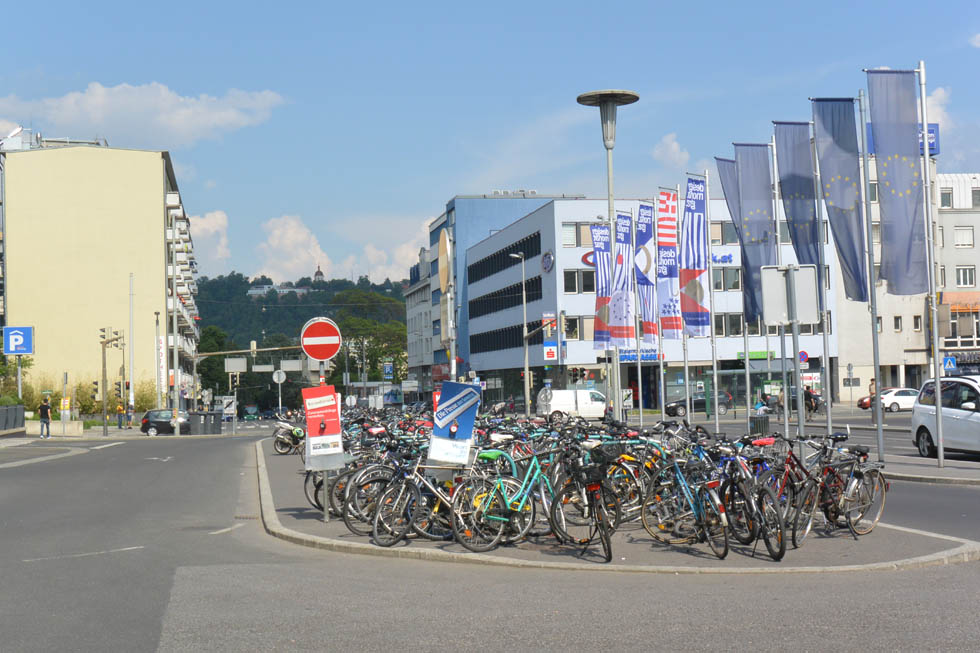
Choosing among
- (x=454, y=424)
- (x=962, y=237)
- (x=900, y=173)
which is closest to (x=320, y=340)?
(x=454, y=424)

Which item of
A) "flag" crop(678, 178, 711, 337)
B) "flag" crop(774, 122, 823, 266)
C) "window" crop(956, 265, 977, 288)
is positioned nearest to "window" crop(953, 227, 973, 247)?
"window" crop(956, 265, 977, 288)

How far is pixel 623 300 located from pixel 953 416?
1033 centimetres

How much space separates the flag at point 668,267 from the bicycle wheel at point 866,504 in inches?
722

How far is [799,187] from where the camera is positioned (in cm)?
2219

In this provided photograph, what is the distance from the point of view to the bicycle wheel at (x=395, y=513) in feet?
37.6

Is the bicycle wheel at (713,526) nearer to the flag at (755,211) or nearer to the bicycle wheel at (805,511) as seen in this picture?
the bicycle wheel at (805,511)

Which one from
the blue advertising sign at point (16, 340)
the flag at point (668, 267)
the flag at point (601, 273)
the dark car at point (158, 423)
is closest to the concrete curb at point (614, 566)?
the flag at point (668, 267)

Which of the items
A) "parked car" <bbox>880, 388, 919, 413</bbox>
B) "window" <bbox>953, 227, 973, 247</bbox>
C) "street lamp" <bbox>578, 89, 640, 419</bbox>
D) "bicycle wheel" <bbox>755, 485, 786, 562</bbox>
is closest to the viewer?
"bicycle wheel" <bbox>755, 485, 786, 562</bbox>

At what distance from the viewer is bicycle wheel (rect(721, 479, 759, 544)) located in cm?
1014

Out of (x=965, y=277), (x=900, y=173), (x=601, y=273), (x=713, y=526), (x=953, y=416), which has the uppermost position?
(x=965, y=277)

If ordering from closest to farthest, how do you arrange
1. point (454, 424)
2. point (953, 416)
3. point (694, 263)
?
point (454, 424) < point (953, 416) < point (694, 263)

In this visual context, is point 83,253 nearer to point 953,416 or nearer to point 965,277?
point 965,277

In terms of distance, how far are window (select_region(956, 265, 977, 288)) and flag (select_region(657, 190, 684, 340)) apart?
2275 inches

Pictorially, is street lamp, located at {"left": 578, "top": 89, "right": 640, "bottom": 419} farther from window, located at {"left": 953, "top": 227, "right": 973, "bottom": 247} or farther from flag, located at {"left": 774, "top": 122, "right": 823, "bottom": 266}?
window, located at {"left": 953, "top": 227, "right": 973, "bottom": 247}
